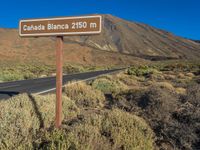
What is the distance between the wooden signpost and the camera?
18.3ft

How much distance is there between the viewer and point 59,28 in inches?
228

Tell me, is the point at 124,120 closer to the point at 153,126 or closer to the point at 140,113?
the point at 153,126

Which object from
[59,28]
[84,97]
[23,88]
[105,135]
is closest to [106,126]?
[105,135]

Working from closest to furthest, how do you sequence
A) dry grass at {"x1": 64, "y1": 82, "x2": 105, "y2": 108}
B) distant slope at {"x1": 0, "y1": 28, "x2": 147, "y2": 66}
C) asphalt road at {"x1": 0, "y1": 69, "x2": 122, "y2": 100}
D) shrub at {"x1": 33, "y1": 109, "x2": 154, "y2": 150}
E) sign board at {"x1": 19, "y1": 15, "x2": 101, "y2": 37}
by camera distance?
Result: shrub at {"x1": 33, "y1": 109, "x2": 154, "y2": 150}
sign board at {"x1": 19, "y1": 15, "x2": 101, "y2": 37}
dry grass at {"x1": 64, "y1": 82, "x2": 105, "y2": 108}
asphalt road at {"x1": 0, "y1": 69, "x2": 122, "y2": 100}
distant slope at {"x1": 0, "y1": 28, "x2": 147, "y2": 66}

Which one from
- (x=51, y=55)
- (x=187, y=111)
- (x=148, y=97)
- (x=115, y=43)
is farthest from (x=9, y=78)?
(x=115, y=43)

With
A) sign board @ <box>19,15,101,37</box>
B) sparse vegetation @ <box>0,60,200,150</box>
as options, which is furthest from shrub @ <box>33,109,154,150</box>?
sign board @ <box>19,15,101,37</box>

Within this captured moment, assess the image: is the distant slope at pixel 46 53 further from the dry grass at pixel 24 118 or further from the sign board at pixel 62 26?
the sign board at pixel 62 26

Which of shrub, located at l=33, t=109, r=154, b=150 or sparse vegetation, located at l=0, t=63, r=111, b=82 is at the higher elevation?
sparse vegetation, located at l=0, t=63, r=111, b=82

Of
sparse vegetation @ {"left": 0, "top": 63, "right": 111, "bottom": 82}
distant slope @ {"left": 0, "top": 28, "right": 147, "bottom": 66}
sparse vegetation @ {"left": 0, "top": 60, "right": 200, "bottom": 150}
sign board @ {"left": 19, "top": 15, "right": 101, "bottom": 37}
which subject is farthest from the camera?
distant slope @ {"left": 0, "top": 28, "right": 147, "bottom": 66}

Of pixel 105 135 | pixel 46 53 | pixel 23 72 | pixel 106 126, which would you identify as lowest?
pixel 105 135

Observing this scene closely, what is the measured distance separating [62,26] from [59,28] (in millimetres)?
77

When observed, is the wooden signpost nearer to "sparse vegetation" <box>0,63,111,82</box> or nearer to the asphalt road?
the asphalt road

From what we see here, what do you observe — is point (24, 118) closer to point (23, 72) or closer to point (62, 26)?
point (62, 26)

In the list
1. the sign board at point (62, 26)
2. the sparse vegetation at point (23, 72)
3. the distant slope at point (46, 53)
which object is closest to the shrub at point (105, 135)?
the sign board at point (62, 26)
